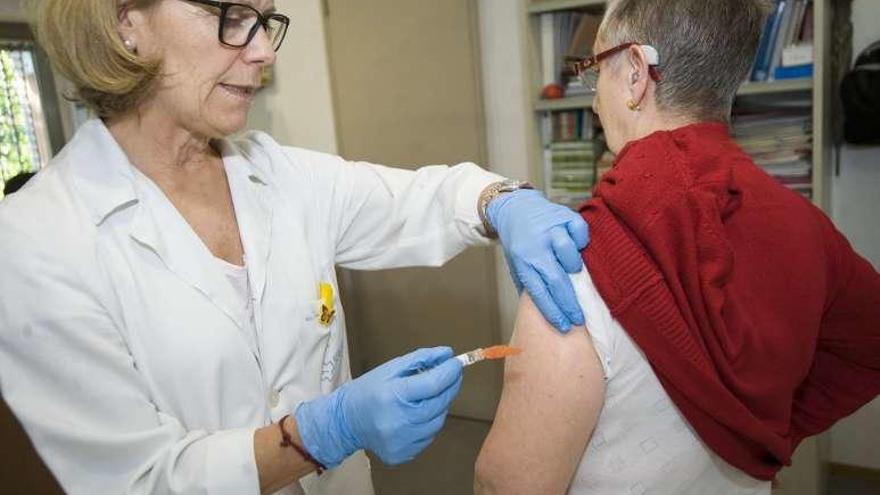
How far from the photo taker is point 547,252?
3.10ft

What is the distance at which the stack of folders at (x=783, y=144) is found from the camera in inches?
81.7

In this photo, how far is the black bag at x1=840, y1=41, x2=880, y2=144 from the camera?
1987mm

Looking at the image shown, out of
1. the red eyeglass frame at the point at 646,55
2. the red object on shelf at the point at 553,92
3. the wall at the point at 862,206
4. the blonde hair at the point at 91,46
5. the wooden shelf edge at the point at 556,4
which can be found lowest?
the wall at the point at 862,206

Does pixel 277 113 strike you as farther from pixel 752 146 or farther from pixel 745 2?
pixel 745 2

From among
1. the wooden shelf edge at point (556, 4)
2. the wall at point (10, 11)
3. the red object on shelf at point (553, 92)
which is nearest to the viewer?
the wall at point (10, 11)

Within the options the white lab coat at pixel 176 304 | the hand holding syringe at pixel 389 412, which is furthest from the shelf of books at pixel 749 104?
the hand holding syringe at pixel 389 412

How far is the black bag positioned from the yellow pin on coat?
6.01 ft

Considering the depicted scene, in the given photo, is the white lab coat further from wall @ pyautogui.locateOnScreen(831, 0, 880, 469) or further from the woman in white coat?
wall @ pyautogui.locateOnScreen(831, 0, 880, 469)

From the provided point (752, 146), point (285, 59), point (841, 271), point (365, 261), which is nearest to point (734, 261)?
point (841, 271)

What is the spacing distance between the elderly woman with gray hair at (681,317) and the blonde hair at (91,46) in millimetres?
715

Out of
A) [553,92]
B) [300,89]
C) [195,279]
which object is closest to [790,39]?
[553,92]

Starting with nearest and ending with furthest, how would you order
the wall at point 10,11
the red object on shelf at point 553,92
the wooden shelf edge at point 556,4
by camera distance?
the wall at point 10,11 < the wooden shelf edge at point 556,4 < the red object on shelf at point 553,92

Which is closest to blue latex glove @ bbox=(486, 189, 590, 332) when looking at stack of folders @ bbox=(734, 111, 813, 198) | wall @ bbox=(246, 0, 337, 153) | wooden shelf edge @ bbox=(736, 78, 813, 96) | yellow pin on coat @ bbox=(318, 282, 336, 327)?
yellow pin on coat @ bbox=(318, 282, 336, 327)

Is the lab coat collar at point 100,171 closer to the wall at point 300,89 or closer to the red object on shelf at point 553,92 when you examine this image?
the wall at point 300,89
